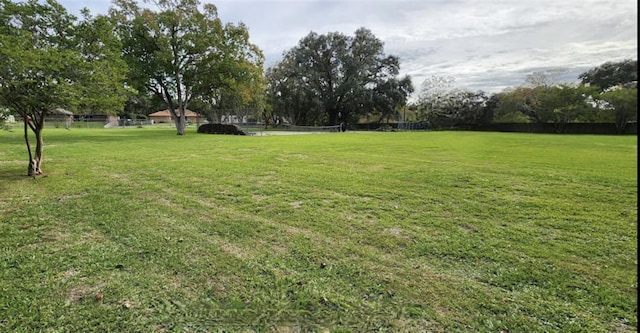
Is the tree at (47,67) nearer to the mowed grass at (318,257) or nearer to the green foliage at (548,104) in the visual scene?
the mowed grass at (318,257)

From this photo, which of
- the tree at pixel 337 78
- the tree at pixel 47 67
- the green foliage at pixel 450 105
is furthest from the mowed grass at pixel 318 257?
the green foliage at pixel 450 105

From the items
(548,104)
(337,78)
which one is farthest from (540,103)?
(337,78)

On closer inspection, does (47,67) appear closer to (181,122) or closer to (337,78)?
(181,122)

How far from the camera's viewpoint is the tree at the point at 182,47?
69.4ft

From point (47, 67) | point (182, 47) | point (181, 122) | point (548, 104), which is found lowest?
point (181, 122)

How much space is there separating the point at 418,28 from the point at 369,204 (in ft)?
12.7

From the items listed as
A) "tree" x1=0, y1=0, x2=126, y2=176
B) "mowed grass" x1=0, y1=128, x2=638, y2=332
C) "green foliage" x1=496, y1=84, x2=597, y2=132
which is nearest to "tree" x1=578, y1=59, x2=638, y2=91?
"green foliage" x1=496, y1=84, x2=597, y2=132

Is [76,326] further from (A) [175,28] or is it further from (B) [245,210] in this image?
(A) [175,28]

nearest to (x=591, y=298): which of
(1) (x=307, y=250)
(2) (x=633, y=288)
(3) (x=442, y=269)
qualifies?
(2) (x=633, y=288)

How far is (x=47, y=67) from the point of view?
5930 millimetres

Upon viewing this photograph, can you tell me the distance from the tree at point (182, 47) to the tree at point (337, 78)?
60.6ft

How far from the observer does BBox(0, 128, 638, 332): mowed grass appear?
2.15m

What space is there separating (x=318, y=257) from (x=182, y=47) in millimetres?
22341

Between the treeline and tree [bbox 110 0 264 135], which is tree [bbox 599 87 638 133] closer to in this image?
the treeline
